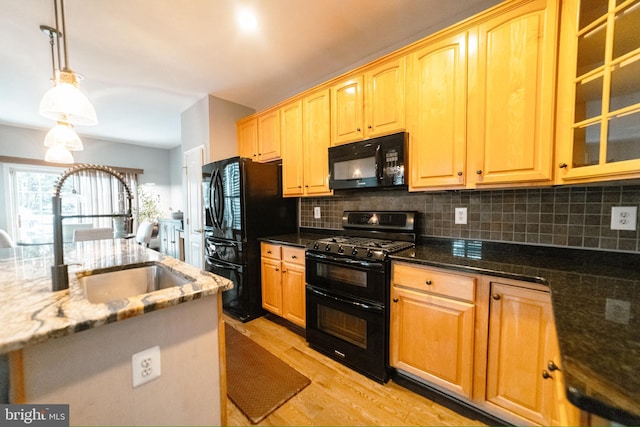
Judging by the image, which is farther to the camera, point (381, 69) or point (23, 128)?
point (23, 128)

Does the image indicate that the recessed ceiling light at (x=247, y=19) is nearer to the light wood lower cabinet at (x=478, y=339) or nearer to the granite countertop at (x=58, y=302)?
the granite countertop at (x=58, y=302)

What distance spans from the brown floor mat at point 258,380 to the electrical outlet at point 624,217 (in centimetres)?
210

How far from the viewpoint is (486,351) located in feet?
4.41

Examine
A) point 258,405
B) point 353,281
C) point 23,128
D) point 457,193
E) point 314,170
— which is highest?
point 23,128

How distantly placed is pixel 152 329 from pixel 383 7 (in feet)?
7.65

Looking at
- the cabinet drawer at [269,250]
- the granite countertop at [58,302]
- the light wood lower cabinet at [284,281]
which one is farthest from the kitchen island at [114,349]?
the cabinet drawer at [269,250]

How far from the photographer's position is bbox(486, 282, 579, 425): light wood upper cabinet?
3.85 feet

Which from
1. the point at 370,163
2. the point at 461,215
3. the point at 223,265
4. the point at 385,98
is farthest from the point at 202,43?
the point at 461,215

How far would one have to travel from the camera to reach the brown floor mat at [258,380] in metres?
1.54

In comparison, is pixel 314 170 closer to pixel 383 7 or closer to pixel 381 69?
pixel 381 69

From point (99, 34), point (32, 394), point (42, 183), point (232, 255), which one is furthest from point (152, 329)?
point (42, 183)

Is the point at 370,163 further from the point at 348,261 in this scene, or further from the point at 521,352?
the point at 521,352

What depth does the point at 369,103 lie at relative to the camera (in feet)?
6.63

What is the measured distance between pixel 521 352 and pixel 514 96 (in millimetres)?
1394
